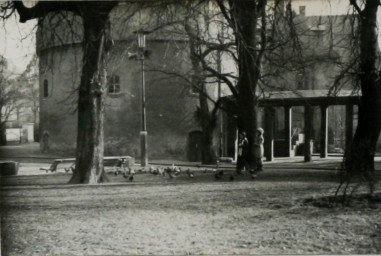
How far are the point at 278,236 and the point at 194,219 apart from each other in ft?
2.93

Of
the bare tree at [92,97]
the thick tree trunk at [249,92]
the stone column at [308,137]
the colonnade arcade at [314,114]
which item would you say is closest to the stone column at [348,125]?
the colonnade arcade at [314,114]

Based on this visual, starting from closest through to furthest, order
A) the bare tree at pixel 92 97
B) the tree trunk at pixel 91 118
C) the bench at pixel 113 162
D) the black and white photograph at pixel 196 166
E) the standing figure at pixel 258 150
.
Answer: the black and white photograph at pixel 196 166 → the bare tree at pixel 92 97 → the tree trunk at pixel 91 118 → the bench at pixel 113 162 → the standing figure at pixel 258 150

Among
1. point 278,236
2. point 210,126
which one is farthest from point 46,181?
point 210,126

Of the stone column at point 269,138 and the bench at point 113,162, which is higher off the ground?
the stone column at point 269,138

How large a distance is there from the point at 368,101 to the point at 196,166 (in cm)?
372

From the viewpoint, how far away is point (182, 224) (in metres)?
4.89

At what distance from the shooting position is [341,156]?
6.02m

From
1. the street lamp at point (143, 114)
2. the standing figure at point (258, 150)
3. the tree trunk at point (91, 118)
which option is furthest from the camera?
the standing figure at point (258, 150)

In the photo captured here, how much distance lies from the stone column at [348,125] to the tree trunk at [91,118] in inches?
145

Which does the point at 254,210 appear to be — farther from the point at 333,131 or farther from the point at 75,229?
the point at 333,131

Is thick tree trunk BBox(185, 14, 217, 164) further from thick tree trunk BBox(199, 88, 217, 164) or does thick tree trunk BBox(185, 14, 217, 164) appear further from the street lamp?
the street lamp

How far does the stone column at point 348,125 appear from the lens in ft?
19.3

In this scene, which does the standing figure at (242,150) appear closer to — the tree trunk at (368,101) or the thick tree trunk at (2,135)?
the tree trunk at (368,101)

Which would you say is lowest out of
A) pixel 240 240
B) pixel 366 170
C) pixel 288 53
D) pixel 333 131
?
pixel 240 240
